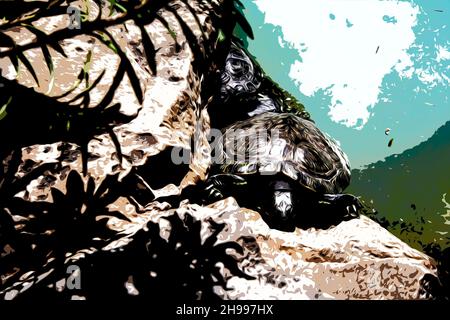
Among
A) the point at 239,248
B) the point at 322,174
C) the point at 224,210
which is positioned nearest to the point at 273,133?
the point at 322,174

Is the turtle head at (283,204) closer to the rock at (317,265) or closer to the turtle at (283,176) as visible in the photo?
the turtle at (283,176)

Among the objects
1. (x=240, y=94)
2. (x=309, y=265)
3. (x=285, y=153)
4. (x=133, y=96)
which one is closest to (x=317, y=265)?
(x=309, y=265)

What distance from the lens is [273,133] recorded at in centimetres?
445

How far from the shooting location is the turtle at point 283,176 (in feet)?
12.3

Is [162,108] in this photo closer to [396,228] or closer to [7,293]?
[7,293]

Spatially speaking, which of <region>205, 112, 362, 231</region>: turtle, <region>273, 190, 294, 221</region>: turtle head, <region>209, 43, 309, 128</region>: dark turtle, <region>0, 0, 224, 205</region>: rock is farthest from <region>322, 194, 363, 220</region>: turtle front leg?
<region>209, 43, 309, 128</region>: dark turtle

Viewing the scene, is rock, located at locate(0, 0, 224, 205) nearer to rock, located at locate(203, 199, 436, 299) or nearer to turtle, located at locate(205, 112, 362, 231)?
turtle, located at locate(205, 112, 362, 231)

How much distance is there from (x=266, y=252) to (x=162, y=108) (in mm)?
1605

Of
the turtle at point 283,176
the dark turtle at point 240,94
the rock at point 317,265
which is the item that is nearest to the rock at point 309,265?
the rock at point 317,265

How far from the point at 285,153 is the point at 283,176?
334 millimetres

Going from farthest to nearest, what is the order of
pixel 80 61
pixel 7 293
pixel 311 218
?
1. pixel 311 218
2. pixel 80 61
3. pixel 7 293

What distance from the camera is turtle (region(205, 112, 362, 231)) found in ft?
12.3

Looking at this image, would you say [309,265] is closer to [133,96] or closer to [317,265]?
[317,265]

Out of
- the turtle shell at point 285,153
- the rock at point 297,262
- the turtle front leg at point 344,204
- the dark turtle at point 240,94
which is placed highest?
the dark turtle at point 240,94
